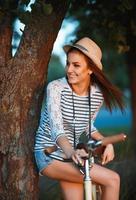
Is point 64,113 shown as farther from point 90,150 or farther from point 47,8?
point 47,8

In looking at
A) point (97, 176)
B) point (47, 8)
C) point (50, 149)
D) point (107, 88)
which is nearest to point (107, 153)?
point (97, 176)

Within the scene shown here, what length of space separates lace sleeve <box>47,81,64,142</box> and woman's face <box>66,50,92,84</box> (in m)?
0.13

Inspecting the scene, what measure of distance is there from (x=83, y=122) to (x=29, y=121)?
584 mm

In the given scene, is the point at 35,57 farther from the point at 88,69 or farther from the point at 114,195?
the point at 114,195

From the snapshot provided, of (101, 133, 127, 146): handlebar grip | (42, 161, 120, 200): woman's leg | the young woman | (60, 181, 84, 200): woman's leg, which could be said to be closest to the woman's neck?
the young woman

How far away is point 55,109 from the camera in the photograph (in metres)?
5.00

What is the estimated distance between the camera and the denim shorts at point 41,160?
5129 mm

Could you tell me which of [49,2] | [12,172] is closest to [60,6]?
[49,2]

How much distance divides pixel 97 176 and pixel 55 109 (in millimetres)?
634

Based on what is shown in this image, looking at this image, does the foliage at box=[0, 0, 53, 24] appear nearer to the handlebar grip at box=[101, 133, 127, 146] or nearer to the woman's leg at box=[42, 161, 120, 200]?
the woman's leg at box=[42, 161, 120, 200]

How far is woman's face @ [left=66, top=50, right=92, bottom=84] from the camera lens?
5113 millimetres

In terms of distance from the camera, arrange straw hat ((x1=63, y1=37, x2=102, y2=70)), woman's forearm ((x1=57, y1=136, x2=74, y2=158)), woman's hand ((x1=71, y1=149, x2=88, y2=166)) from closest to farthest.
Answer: woman's hand ((x1=71, y1=149, x2=88, y2=166)), woman's forearm ((x1=57, y1=136, x2=74, y2=158)), straw hat ((x1=63, y1=37, x2=102, y2=70))

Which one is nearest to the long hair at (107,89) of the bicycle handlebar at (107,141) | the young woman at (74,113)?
the young woman at (74,113)

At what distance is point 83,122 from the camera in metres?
5.23
